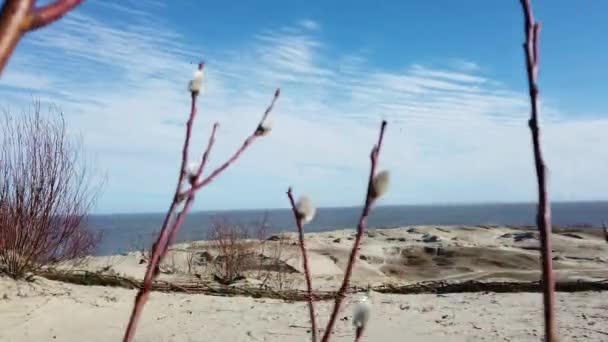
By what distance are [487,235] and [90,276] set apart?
13.8 meters

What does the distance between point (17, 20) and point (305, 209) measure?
Answer: 1.48ft

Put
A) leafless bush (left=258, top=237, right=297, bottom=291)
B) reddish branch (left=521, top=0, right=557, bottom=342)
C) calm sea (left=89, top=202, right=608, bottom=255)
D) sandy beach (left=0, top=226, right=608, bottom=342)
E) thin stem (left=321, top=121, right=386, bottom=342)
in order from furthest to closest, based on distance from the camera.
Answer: calm sea (left=89, top=202, right=608, bottom=255)
leafless bush (left=258, top=237, right=297, bottom=291)
sandy beach (left=0, top=226, right=608, bottom=342)
thin stem (left=321, top=121, right=386, bottom=342)
reddish branch (left=521, top=0, right=557, bottom=342)

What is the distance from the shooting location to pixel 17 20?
0.38m

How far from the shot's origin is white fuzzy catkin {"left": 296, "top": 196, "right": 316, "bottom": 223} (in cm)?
77

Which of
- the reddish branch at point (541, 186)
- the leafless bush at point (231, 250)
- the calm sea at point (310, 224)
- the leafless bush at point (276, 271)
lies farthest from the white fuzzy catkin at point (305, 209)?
the leafless bush at point (231, 250)

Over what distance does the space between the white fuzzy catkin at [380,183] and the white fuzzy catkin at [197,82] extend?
0.74 ft

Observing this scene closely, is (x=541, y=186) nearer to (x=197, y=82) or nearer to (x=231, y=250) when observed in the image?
(x=197, y=82)

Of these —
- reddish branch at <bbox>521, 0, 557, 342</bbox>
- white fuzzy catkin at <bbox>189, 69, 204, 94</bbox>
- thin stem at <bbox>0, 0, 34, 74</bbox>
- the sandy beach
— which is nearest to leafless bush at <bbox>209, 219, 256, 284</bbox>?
the sandy beach

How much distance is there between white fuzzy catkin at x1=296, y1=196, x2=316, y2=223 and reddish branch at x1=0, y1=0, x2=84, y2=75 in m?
0.42

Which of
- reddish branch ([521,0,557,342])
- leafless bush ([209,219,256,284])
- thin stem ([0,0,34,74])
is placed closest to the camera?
thin stem ([0,0,34,74])

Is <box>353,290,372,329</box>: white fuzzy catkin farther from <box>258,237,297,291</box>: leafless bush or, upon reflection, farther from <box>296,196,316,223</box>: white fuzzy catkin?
<box>258,237,297,291</box>: leafless bush

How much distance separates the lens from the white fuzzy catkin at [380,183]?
60 centimetres

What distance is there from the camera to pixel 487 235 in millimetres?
18891

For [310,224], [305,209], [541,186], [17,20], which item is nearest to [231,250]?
[305,209]
